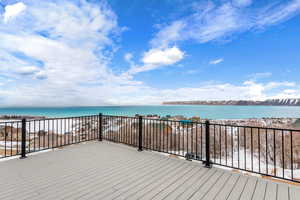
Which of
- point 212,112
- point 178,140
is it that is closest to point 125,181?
point 178,140

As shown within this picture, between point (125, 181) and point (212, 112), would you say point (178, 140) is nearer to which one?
point (125, 181)

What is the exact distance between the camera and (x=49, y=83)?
22.5 metres

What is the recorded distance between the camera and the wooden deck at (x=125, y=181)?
6.21ft

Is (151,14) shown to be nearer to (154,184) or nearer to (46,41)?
(46,41)

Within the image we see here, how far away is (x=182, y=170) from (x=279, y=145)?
27.5ft

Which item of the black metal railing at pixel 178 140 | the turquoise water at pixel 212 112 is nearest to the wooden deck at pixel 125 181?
the black metal railing at pixel 178 140

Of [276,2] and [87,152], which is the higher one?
[276,2]

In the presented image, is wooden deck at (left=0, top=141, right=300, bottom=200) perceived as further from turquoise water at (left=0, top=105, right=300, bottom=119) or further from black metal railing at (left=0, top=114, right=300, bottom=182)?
turquoise water at (left=0, top=105, right=300, bottom=119)

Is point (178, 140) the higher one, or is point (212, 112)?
point (178, 140)

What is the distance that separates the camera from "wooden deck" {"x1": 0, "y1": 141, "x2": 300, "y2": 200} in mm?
1893

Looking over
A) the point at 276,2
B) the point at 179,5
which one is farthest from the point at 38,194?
the point at 276,2

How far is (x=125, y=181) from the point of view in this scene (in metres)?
2.29

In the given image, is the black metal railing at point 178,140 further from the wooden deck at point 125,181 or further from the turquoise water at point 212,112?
the turquoise water at point 212,112

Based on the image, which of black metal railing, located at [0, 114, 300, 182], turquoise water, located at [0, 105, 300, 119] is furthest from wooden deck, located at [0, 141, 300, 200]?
turquoise water, located at [0, 105, 300, 119]
